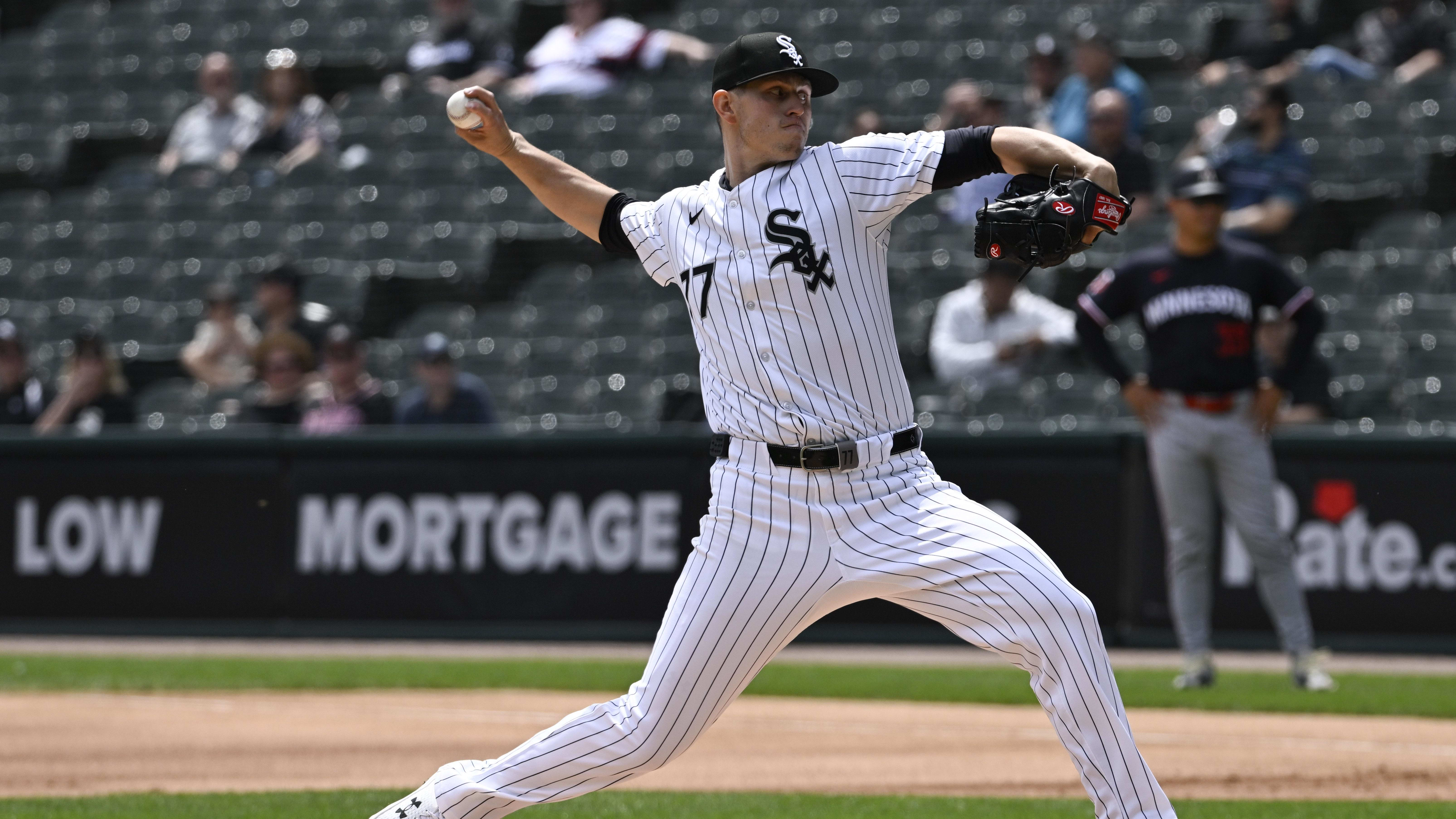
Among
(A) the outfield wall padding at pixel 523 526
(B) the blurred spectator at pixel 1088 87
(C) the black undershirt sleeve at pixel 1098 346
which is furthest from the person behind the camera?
(B) the blurred spectator at pixel 1088 87

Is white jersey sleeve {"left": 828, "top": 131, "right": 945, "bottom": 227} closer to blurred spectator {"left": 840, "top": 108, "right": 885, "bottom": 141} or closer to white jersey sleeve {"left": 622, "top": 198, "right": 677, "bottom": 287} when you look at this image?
white jersey sleeve {"left": 622, "top": 198, "right": 677, "bottom": 287}

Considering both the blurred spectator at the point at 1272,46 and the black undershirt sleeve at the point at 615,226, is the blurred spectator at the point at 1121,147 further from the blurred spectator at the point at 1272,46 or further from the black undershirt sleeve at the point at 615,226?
the black undershirt sleeve at the point at 615,226

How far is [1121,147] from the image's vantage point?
10617 mm

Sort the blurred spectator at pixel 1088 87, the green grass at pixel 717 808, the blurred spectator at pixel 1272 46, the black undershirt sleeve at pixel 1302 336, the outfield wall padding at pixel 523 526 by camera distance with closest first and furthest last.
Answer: the green grass at pixel 717 808
the black undershirt sleeve at pixel 1302 336
the outfield wall padding at pixel 523 526
the blurred spectator at pixel 1088 87
the blurred spectator at pixel 1272 46

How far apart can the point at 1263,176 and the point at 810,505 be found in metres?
7.73

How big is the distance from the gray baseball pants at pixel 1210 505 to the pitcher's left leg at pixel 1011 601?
3.89 metres

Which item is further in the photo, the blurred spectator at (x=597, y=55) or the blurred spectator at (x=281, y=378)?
the blurred spectator at (x=597, y=55)

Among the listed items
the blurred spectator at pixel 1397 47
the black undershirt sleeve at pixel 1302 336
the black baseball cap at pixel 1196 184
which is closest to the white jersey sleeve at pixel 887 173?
the black baseball cap at pixel 1196 184

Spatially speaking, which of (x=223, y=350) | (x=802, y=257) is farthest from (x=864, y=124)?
(x=802, y=257)

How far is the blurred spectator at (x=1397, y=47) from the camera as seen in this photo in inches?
454

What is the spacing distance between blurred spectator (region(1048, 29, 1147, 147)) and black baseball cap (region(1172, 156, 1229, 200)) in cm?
373

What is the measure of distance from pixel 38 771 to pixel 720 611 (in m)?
3.38

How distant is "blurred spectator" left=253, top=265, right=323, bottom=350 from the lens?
10945 mm

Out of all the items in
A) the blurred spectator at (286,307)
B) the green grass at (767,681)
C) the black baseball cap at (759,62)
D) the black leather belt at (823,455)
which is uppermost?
the black baseball cap at (759,62)
